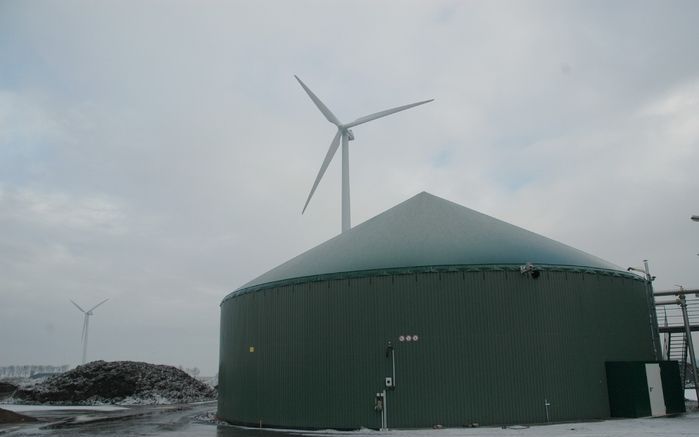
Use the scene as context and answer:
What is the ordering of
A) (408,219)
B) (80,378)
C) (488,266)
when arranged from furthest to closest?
1. (80,378)
2. (408,219)
3. (488,266)

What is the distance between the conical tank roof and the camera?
3020 cm

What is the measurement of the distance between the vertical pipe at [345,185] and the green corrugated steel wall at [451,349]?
19.6 m

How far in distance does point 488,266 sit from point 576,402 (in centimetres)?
781

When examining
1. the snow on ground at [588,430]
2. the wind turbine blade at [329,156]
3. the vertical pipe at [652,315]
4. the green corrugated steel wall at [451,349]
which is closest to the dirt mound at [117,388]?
the wind turbine blade at [329,156]

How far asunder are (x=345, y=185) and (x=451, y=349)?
27115mm

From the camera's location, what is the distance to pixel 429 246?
1224 inches

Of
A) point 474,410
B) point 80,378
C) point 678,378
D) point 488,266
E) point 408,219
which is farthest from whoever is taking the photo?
point 80,378

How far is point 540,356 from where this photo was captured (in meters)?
28.6

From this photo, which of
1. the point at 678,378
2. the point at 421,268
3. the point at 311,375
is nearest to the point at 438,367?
the point at 421,268

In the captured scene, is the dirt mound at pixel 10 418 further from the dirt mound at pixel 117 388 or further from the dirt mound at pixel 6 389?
the dirt mound at pixel 6 389

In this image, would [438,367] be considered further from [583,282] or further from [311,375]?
[583,282]

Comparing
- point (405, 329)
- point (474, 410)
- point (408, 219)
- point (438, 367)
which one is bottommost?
point (474, 410)

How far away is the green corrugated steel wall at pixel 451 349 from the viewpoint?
1096 inches

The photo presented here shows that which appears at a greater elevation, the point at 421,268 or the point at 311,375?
the point at 421,268
